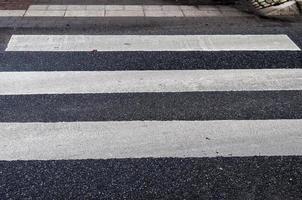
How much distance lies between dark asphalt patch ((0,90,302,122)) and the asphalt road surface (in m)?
0.01

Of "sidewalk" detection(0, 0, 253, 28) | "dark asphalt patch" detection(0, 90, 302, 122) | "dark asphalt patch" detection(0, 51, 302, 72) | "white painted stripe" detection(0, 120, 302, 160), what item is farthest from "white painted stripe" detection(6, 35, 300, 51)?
"white painted stripe" detection(0, 120, 302, 160)

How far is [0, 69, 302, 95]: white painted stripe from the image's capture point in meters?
5.43

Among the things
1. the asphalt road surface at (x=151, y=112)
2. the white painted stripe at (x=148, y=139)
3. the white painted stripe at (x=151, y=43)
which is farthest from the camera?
the white painted stripe at (x=151, y=43)

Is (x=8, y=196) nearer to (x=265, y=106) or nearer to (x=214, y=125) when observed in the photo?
(x=214, y=125)

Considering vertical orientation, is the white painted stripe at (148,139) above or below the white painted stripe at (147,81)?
above

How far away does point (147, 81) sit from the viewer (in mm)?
5645

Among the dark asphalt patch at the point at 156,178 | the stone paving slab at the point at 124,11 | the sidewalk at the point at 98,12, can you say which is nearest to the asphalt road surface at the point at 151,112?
the dark asphalt patch at the point at 156,178

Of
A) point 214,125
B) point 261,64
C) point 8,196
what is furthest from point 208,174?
point 261,64

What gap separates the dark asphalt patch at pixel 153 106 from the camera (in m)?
4.86

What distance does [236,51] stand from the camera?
21.5ft

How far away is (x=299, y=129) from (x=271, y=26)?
3228 millimetres

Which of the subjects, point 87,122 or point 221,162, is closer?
point 221,162

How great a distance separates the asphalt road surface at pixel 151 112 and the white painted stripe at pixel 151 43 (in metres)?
0.01

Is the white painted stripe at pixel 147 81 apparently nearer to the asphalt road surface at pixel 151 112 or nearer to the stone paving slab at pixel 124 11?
the asphalt road surface at pixel 151 112
